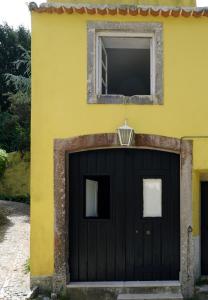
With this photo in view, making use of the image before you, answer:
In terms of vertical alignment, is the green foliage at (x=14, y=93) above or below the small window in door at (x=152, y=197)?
above

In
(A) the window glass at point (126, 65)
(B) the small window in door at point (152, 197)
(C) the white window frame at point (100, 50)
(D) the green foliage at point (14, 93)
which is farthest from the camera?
(D) the green foliage at point (14, 93)

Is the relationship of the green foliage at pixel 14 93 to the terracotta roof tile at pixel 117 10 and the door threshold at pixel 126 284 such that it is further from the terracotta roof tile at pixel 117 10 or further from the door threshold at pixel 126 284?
the door threshold at pixel 126 284

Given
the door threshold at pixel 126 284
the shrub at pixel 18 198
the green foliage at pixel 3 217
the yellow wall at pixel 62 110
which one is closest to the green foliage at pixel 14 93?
the shrub at pixel 18 198

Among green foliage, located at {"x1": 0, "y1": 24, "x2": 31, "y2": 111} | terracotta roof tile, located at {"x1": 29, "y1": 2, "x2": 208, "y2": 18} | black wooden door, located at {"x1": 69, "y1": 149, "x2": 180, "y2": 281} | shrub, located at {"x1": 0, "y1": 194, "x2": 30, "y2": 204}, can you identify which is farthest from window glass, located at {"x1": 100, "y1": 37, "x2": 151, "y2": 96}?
green foliage, located at {"x1": 0, "y1": 24, "x2": 31, "y2": 111}

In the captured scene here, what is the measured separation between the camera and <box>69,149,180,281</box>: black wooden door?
657cm

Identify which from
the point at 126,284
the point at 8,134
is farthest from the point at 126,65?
the point at 8,134

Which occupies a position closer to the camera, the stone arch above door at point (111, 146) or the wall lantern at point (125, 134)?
the wall lantern at point (125, 134)

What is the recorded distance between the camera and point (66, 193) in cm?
646

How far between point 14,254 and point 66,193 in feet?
9.82

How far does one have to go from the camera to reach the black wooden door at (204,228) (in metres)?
6.97

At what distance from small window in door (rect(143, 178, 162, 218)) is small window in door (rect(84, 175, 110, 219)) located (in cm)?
72

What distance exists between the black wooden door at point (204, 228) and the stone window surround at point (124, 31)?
2.13 meters

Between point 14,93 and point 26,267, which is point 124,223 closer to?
point 26,267

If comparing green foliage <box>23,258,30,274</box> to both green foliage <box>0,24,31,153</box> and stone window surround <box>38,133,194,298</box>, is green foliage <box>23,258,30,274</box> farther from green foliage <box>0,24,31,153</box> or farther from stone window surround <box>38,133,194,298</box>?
green foliage <box>0,24,31,153</box>
